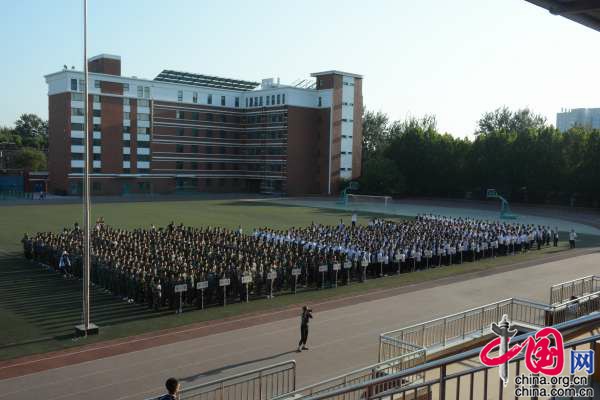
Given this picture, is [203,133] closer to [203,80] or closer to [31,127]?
[203,80]

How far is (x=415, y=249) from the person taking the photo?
26109 millimetres

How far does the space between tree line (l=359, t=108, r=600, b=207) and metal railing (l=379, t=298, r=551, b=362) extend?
158ft

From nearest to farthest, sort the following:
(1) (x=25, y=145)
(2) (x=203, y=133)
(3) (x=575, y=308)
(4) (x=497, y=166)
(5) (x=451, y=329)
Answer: (5) (x=451, y=329) → (3) (x=575, y=308) → (4) (x=497, y=166) → (2) (x=203, y=133) → (1) (x=25, y=145)

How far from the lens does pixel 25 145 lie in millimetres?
95000

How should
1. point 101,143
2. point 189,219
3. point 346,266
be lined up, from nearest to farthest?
1. point 346,266
2. point 189,219
3. point 101,143

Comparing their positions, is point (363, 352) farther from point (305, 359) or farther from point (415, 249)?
point (415, 249)

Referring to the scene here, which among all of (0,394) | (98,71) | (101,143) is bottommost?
(0,394)

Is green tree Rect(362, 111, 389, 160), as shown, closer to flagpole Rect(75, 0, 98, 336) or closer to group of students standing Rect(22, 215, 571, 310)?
group of students standing Rect(22, 215, 571, 310)

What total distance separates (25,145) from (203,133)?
37.8 m

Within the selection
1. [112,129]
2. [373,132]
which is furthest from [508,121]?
[112,129]

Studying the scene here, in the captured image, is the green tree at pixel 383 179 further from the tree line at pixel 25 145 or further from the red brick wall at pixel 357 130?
the tree line at pixel 25 145

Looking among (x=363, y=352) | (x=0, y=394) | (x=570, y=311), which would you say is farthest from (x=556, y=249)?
(x=0, y=394)

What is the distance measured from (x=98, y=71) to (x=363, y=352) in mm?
64575

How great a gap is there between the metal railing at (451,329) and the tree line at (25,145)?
77091mm
